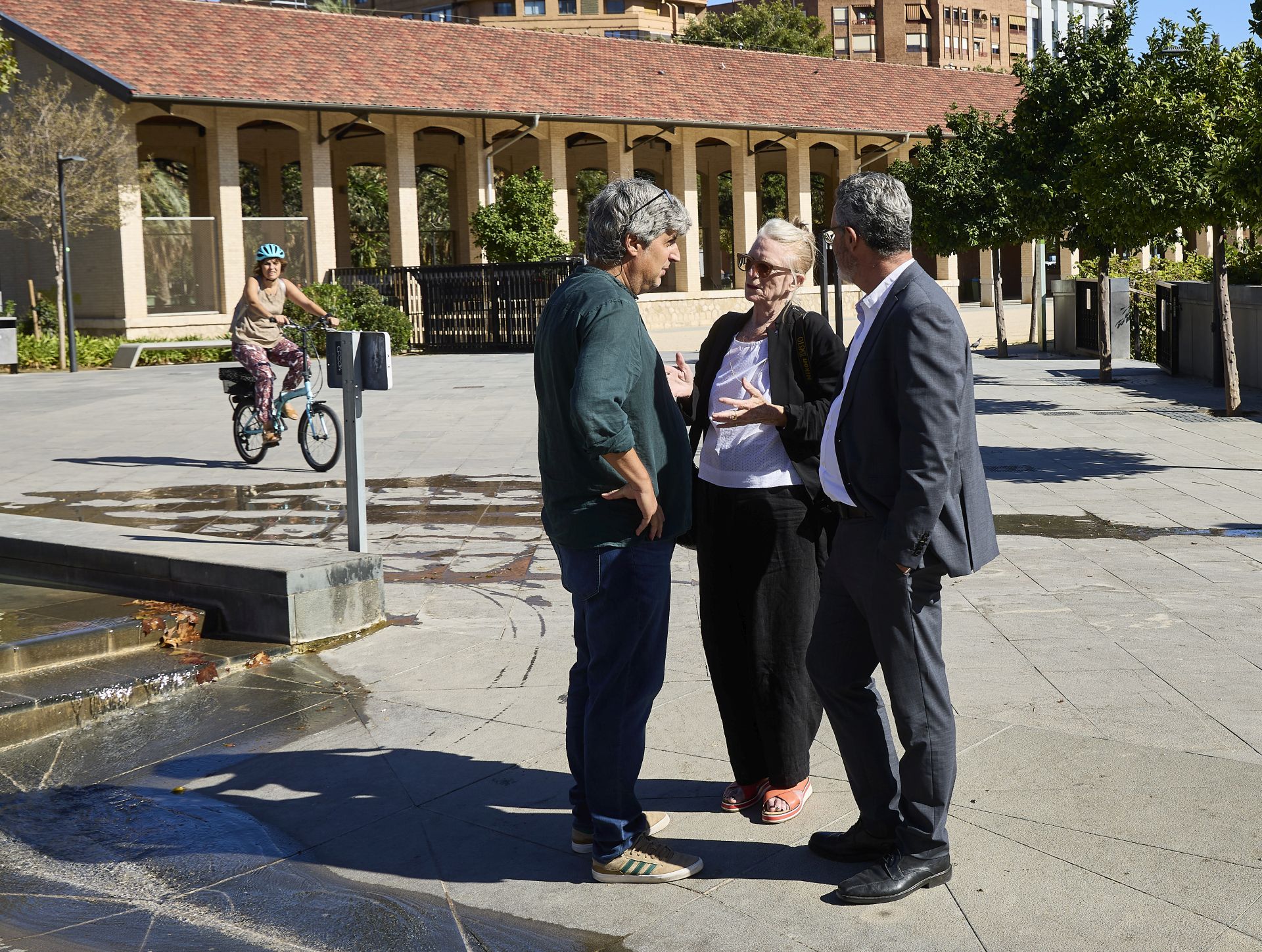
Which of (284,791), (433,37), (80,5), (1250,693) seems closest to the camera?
(284,791)

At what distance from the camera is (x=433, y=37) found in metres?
37.8

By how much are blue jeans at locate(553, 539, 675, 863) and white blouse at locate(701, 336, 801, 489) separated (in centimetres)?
46

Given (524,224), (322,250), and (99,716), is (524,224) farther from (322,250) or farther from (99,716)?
(99,716)

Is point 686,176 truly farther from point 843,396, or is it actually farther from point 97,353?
point 843,396

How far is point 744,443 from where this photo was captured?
4211mm

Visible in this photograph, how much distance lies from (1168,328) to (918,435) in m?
20.1

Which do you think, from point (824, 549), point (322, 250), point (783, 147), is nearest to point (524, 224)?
point (322, 250)

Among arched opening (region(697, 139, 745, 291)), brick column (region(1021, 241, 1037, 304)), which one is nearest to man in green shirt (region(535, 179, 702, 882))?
arched opening (region(697, 139, 745, 291))

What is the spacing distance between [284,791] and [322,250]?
96.0ft

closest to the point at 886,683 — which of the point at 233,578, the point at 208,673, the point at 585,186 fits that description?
the point at 208,673

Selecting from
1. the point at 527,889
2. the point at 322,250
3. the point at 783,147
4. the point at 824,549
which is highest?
the point at 783,147

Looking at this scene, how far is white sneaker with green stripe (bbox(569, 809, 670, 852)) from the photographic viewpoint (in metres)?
4.02

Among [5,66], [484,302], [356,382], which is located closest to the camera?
[356,382]

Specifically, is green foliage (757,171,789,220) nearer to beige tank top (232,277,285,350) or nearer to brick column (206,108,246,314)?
brick column (206,108,246,314)
